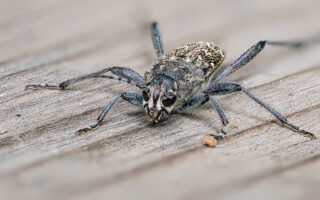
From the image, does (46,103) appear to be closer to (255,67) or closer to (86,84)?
(86,84)

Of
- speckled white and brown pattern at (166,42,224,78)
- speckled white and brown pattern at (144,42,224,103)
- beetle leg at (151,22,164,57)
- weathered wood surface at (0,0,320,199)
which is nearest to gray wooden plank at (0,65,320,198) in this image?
weathered wood surface at (0,0,320,199)

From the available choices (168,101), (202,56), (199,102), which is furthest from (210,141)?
(202,56)

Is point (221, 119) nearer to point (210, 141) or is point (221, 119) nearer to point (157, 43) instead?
point (210, 141)

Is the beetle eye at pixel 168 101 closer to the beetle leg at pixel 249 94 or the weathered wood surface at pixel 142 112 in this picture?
the weathered wood surface at pixel 142 112

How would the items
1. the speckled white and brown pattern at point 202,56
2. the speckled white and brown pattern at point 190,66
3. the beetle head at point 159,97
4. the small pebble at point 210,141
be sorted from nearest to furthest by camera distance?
the small pebble at point 210,141, the beetle head at point 159,97, the speckled white and brown pattern at point 190,66, the speckled white and brown pattern at point 202,56

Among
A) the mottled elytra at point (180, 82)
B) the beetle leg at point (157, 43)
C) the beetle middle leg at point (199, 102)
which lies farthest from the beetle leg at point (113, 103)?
the beetle leg at point (157, 43)

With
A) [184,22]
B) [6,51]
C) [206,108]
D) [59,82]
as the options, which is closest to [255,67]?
[206,108]
